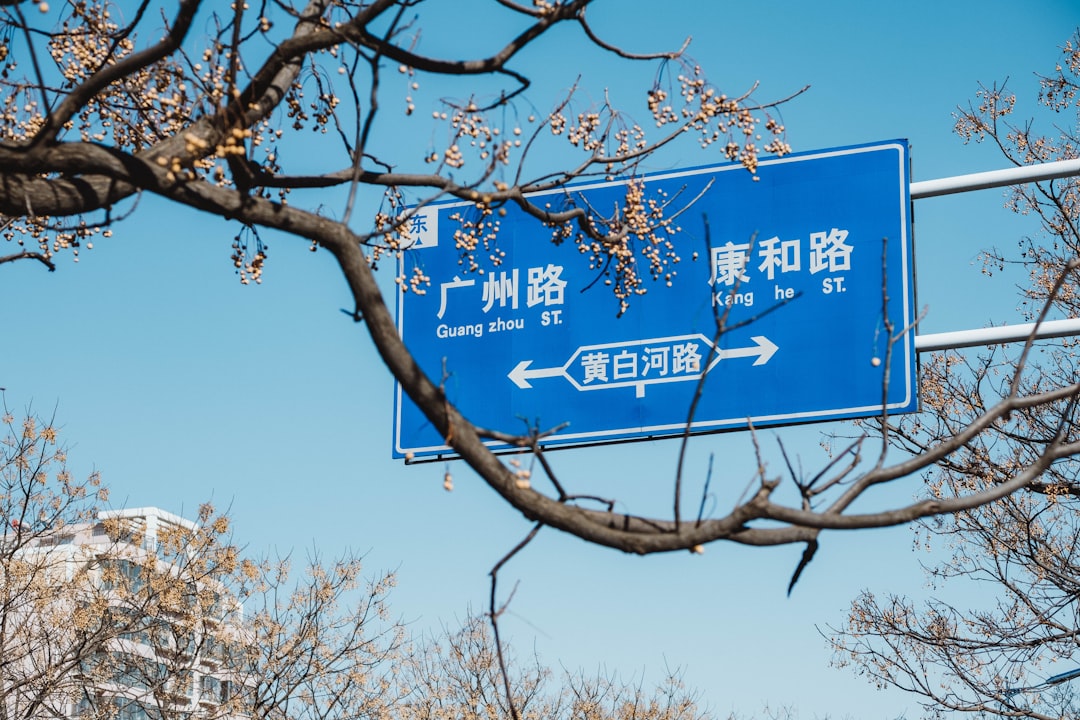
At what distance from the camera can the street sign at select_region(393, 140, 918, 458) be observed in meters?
5.86

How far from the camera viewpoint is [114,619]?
15609mm

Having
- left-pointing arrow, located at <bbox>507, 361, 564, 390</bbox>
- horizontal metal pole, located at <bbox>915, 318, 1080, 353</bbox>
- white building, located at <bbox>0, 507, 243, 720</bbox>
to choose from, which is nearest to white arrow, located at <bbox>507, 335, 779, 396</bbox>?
left-pointing arrow, located at <bbox>507, 361, 564, 390</bbox>

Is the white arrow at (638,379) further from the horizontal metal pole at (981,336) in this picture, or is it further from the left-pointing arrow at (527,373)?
the horizontal metal pole at (981,336)

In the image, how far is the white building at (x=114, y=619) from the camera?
1482 cm

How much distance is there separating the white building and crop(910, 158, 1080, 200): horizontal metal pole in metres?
10.9

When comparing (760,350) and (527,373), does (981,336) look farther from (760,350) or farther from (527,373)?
(527,373)

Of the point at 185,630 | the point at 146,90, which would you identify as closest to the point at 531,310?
the point at 146,90

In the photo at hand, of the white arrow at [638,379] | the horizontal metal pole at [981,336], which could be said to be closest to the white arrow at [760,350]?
the white arrow at [638,379]

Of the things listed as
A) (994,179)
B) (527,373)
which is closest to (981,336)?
(994,179)

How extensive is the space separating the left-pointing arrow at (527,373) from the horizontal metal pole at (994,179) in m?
1.81

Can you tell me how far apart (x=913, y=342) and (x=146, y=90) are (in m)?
3.26

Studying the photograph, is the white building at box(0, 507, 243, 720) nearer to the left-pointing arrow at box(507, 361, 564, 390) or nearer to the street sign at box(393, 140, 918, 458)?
the street sign at box(393, 140, 918, 458)

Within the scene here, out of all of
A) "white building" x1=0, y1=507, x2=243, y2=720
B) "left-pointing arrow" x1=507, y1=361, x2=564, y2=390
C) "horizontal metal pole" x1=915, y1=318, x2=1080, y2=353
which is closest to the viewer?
"horizontal metal pole" x1=915, y1=318, x2=1080, y2=353

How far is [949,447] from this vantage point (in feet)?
10.5
